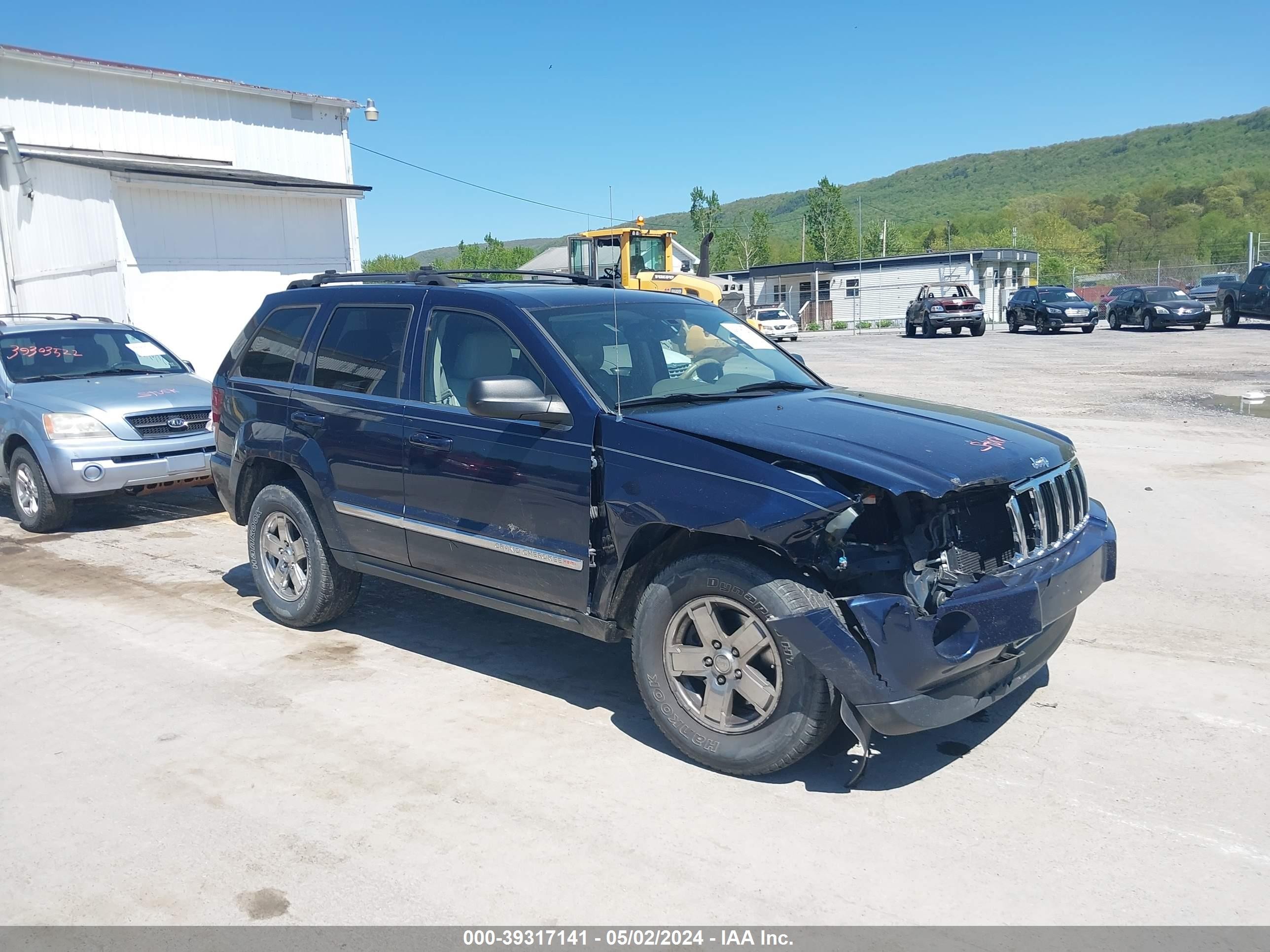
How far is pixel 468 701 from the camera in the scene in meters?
5.11

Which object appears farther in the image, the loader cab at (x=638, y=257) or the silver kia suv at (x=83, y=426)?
the loader cab at (x=638, y=257)

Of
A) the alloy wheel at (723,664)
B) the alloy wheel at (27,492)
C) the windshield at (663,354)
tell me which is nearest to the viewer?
the alloy wheel at (723,664)

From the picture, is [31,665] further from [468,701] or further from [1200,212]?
[1200,212]

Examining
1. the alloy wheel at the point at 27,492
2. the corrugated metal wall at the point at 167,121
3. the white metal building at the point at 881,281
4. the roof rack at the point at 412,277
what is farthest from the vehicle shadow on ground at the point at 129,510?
the white metal building at the point at 881,281

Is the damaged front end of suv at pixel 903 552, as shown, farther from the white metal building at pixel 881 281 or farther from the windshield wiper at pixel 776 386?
the white metal building at pixel 881 281

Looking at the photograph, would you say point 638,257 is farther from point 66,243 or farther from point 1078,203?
point 1078,203

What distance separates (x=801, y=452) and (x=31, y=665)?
15.0ft

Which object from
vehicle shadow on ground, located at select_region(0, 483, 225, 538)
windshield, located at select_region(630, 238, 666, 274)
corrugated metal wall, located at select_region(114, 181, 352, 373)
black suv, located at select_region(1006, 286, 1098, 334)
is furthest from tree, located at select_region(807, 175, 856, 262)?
vehicle shadow on ground, located at select_region(0, 483, 225, 538)

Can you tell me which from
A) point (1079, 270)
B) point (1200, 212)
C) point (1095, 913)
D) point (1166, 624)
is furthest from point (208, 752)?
point (1200, 212)

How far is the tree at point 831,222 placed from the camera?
91688mm

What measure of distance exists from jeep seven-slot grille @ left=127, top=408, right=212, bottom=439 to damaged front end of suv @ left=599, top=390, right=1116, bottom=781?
6.67 metres

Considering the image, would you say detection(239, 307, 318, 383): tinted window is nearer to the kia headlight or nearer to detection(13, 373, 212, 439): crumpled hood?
detection(13, 373, 212, 439): crumpled hood

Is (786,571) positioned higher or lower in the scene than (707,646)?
higher

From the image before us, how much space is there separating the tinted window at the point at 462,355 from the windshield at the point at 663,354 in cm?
25
